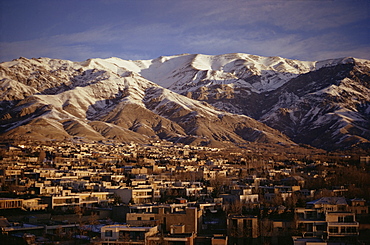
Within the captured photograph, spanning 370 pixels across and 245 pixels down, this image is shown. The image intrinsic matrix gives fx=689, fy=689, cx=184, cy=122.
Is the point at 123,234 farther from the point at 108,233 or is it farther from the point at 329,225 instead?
the point at 329,225

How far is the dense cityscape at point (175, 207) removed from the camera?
1192 inches

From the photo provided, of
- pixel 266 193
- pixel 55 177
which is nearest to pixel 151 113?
pixel 55 177

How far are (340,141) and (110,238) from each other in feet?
420

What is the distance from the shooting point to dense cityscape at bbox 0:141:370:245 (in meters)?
30.3

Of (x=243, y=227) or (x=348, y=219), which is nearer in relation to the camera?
(x=243, y=227)

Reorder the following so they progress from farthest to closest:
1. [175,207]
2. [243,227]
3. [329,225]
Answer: [175,207] < [243,227] < [329,225]

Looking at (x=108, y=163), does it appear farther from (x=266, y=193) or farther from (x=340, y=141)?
(x=340, y=141)

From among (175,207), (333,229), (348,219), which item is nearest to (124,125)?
(175,207)

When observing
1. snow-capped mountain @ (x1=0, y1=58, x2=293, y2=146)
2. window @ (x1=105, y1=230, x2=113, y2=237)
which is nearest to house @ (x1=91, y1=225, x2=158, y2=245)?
window @ (x1=105, y1=230, x2=113, y2=237)

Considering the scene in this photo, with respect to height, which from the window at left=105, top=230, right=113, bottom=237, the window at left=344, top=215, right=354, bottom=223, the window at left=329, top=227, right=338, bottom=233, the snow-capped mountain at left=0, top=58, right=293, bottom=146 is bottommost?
the window at left=329, top=227, right=338, bottom=233

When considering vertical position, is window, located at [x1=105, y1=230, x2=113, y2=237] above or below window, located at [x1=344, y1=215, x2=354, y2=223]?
below

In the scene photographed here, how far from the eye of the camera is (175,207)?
120 ft

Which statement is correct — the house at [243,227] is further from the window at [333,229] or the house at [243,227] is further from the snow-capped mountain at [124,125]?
the snow-capped mountain at [124,125]

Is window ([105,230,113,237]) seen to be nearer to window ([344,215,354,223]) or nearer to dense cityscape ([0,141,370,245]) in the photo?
dense cityscape ([0,141,370,245])
